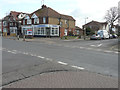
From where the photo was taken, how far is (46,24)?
1374 inches

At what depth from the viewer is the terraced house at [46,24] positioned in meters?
35.1

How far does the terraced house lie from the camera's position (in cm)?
3509

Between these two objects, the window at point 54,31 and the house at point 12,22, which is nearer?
the window at point 54,31

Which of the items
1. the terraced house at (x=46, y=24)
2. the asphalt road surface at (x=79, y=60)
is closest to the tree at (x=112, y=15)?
the terraced house at (x=46, y=24)

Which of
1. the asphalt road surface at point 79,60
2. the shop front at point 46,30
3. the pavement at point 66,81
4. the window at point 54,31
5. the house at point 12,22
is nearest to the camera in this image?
the pavement at point 66,81

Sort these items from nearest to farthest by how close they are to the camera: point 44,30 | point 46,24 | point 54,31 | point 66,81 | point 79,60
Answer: point 66,81 < point 79,60 < point 46,24 < point 44,30 < point 54,31

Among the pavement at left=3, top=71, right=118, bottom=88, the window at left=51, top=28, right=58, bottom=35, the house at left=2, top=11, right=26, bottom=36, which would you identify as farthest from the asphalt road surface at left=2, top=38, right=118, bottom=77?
the house at left=2, top=11, right=26, bottom=36

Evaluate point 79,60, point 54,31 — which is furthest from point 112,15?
point 79,60

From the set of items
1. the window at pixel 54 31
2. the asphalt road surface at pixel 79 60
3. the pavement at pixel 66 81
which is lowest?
the pavement at pixel 66 81

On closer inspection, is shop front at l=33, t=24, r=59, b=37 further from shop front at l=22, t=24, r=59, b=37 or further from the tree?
the tree

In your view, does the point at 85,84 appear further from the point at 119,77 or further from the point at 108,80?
the point at 119,77

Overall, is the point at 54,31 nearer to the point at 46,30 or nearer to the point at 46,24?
the point at 46,30

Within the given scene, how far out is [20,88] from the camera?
3971mm

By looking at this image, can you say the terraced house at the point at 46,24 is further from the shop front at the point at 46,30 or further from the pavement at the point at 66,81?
the pavement at the point at 66,81
